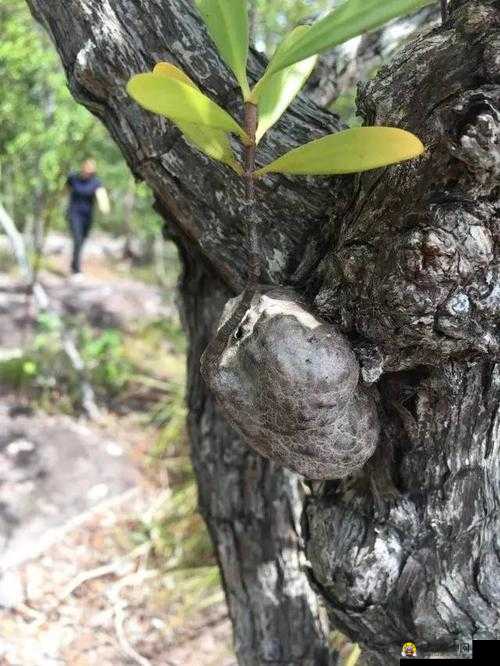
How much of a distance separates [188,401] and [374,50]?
0.90 meters

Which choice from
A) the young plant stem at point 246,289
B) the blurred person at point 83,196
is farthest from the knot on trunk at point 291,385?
the blurred person at point 83,196

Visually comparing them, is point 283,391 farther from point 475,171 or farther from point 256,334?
point 475,171

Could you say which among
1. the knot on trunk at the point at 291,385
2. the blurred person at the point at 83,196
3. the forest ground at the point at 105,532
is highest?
the blurred person at the point at 83,196

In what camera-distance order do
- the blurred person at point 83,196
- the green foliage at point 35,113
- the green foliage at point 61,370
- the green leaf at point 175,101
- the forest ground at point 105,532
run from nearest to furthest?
the green leaf at point 175,101
the forest ground at point 105,532
the green foliage at point 35,113
the green foliage at point 61,370
the blurred person at point 83,196

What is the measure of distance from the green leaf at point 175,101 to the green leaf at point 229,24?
58 mm

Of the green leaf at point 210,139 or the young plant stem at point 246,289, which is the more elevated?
the green leaf at point 210,139

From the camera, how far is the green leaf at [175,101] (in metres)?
0.47

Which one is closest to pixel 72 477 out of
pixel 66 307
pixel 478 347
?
pixel 66 307

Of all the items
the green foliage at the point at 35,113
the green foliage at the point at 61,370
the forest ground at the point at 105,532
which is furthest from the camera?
the green foliage at the point at 61,370

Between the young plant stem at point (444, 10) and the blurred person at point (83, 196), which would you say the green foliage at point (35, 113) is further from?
the young plant stem at point (444, 10)

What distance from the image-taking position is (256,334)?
71 cm

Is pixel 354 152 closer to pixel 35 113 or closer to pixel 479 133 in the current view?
pixel 479 133

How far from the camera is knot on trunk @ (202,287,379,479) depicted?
69cm

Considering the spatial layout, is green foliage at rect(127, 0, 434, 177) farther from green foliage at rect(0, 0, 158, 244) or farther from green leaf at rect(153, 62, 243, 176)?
green foliage at rect(0, 0, 158, 244)
